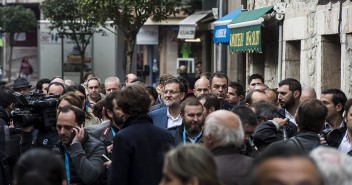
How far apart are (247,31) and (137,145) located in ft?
40.0

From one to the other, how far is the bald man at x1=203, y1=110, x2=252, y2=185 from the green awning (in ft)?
38.8

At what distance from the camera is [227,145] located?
654 centimetres

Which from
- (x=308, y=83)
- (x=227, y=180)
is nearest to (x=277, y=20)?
(x=308, y=83)

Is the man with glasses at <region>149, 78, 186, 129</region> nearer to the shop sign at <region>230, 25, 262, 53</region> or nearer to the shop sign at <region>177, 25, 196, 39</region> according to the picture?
the shop sign at <region>230, 25, 262, 53</region>

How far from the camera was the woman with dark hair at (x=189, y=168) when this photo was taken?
5.04 metres

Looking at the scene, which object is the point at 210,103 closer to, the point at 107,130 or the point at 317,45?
the point at 107,130

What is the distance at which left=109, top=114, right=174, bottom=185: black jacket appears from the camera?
7.79 metres

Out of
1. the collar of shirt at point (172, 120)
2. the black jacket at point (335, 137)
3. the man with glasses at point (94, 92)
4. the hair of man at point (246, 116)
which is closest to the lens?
the hair of man at point (246, 116)

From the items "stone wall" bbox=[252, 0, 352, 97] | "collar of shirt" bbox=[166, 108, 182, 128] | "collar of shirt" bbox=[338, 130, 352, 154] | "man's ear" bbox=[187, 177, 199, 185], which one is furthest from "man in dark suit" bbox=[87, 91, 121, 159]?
"stone wall" bbox=[252, 0, 352, 97]

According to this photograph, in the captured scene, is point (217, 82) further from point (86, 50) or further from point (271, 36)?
point (86, 50)

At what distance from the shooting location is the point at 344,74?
554 inches

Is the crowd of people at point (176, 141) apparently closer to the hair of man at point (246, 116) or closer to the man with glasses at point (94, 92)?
the hair of man at point (246, 116)

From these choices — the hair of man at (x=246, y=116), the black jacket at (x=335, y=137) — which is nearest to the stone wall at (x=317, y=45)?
the black jacket at (x=335, y=137)

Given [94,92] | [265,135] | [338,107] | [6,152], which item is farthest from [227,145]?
[94,92]
